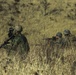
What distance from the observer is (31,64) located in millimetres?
8625

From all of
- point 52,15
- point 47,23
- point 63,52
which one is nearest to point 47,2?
point 52,15

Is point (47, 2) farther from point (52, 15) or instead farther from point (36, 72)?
point (36, 72)

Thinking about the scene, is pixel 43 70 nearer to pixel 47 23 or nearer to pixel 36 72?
pixel 36 72

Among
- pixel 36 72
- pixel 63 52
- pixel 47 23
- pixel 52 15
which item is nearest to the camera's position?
pixel 36 72

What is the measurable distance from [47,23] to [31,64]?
2092 cm

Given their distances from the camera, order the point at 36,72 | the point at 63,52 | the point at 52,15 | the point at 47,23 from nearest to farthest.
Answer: the point at 36,72, the point at 63,52, the point at 47,23, the point at 52,15

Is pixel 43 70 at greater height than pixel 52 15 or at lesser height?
greater

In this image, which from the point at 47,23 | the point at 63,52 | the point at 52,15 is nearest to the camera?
the point at 63,52

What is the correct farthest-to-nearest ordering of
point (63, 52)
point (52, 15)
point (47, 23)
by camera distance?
point (52, 15) < point (47, 23) < point (63, 52)

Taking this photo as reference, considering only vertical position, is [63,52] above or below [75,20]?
above

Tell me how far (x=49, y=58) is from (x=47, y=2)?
24166 millimetres

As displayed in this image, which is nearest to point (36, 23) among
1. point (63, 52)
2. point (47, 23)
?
point (47, 23)

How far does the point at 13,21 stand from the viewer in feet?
97.7

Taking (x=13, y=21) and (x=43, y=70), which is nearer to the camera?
(x=43, y=70)
